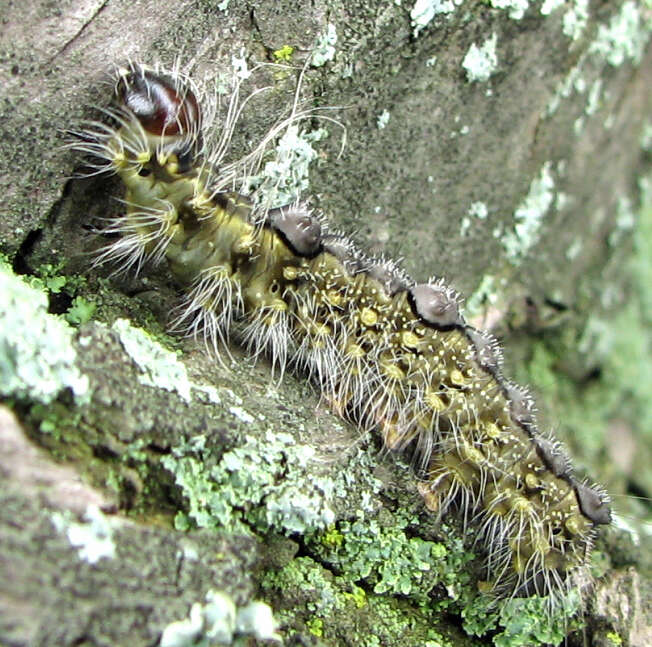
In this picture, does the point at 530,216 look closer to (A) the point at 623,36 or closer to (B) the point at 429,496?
(A) the point at 623,36

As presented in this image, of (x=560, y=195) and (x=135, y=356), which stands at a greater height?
(x=560, y=195)

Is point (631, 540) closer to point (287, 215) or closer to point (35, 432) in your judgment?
point (287, 215)

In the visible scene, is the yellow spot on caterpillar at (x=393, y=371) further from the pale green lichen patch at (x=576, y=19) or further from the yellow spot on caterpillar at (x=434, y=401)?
the pale green lichen patch at (x=576, y=19)

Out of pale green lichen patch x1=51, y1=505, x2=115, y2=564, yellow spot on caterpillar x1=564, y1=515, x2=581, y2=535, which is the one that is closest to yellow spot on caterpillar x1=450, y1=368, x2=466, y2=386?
yellow spot on caterpillar x1=564, y1=515, x2=581, y2=535

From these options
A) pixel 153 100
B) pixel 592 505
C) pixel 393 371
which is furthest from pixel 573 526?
pixel 153 100

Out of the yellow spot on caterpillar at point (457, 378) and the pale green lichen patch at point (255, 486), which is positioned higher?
the yellow spot on caterpillar at point (457, 378)

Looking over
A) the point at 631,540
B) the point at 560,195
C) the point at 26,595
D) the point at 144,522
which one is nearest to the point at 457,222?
the point at 560,195

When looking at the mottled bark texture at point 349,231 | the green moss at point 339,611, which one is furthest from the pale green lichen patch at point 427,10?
the green moss at point 339,611
